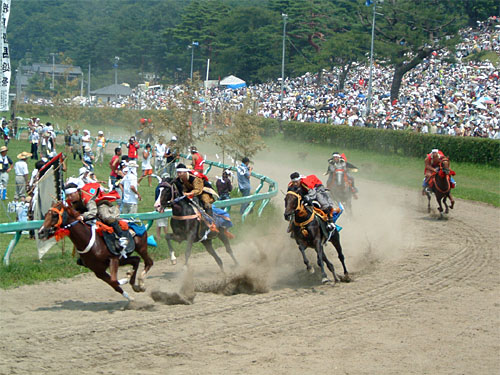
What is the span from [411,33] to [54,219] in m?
36.6

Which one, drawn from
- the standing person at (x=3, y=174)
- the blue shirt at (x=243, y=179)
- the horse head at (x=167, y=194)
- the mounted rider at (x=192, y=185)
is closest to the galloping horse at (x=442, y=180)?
the blue shirt at (x=243, y=179)

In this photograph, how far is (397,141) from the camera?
33.5m

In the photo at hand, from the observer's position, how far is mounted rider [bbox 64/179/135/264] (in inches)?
402

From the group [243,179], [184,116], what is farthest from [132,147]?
[243,179]

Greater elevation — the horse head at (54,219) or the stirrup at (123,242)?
the horse head at (54,219)

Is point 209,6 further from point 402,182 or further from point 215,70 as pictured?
point 402,182

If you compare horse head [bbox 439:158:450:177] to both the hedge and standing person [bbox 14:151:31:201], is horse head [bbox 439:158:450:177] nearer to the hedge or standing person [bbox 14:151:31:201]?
the hedge

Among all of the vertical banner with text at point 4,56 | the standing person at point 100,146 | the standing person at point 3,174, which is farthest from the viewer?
the standing person at point 100,146

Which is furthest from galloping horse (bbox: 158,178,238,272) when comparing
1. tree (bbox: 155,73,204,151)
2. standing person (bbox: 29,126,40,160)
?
standing person (bbox: 29,126,40,160)

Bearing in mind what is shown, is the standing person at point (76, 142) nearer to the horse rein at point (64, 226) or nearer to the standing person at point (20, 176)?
the standing person at point (20, 176)

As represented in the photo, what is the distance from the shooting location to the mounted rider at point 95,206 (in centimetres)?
1020

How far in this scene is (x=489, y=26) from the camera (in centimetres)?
5403

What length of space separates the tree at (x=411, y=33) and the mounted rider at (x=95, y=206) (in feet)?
112

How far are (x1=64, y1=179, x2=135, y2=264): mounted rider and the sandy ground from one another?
101cm
